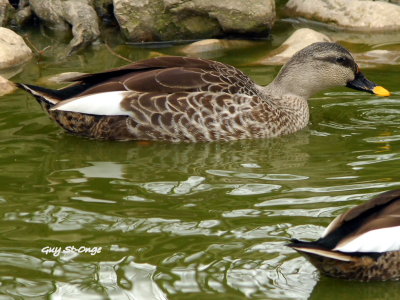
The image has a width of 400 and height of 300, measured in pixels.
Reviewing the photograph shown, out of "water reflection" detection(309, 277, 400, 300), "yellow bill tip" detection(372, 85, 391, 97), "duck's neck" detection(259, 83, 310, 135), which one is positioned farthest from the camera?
"yellow bill tip" detection(372, 85, 391, 97)

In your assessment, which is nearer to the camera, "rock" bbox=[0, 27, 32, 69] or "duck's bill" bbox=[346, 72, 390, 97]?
"duck's bill" bbox=[346, 72, 390, 97]

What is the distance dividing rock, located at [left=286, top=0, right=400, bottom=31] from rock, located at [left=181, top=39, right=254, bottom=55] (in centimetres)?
133

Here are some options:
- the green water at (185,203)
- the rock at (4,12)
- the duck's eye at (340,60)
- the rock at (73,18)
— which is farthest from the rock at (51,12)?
the duck's eye at (340,60)

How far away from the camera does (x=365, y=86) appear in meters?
9.70

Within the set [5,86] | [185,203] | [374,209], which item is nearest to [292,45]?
[5,86]

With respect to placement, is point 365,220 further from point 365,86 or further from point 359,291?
point 365,86

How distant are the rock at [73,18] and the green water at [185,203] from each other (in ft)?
7.28

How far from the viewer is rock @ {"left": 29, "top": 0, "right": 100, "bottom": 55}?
12430 millimetres

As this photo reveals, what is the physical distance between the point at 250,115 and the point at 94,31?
4.15 metres

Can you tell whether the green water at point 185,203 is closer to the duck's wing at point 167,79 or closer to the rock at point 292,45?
the duck's wing at point 167,79

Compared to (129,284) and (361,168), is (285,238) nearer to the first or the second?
(129,284)

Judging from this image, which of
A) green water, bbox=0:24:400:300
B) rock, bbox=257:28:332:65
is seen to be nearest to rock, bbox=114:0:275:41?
rock, bbox=257:28:332:65

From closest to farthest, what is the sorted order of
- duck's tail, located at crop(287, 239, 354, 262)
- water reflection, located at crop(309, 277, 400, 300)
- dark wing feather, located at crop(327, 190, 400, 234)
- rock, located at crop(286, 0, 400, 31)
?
duck's tail, located at crop(287, 239, 354, 262), dark wing feather, located at crop(327, 190, 400, 234), water reflection, located at crop(309, 277, 400, 300), rock, located at crop(286, 0, 400, 31)

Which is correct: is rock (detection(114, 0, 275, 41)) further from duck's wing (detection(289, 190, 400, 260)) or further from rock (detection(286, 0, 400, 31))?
duck's wing (detection(289, 190, 400, 260))
